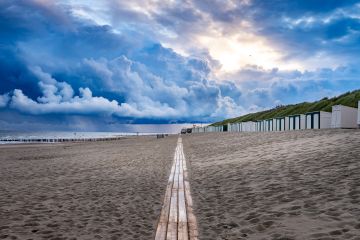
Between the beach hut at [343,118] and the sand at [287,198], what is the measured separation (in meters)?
15.3

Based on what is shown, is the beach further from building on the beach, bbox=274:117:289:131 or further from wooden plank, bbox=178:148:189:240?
building on the beach, bbox=274:117:289:131

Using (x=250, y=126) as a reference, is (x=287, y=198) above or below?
below

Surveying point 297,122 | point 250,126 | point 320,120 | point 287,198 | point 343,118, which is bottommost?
point 287,198

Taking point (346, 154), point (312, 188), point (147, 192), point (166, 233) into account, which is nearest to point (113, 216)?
point (166, 233)

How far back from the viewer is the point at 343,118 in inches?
1131

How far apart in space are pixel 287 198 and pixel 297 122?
31.4 metres

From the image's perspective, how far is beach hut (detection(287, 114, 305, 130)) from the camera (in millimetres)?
36884

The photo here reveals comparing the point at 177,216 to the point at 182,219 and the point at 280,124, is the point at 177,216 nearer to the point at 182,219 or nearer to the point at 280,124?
the point at 182,219

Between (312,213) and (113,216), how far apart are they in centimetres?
461

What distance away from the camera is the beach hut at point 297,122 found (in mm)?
36884

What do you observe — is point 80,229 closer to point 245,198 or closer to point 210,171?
point 245,198

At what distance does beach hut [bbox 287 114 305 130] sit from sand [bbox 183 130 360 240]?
75.7 ft

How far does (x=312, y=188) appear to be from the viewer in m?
9.12

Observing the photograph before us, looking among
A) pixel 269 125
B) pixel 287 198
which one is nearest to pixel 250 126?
pixel 269 125
